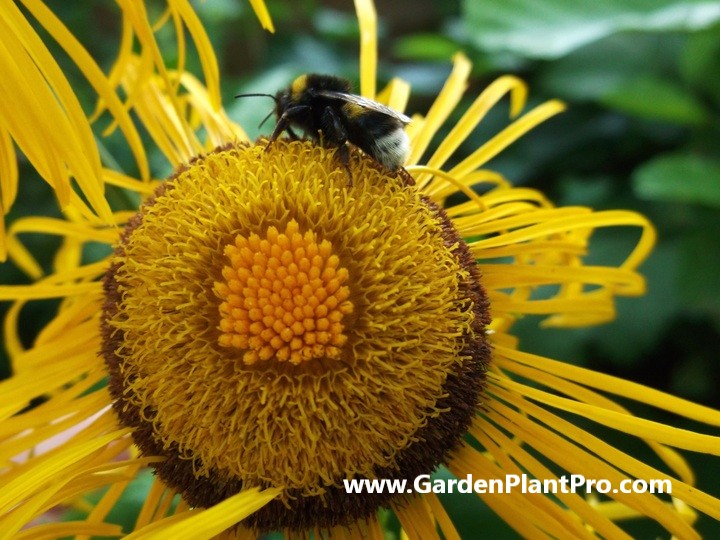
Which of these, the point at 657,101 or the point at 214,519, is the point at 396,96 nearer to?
the point at 214,519

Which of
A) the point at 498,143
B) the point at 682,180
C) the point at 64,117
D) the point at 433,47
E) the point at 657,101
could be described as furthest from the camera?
the point at 433,47

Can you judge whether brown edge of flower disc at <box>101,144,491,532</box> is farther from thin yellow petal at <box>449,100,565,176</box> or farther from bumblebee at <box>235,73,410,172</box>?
thin yellow petal at <box>449,100,565,176</box>

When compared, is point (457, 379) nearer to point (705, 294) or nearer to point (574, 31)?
point (705, 294)

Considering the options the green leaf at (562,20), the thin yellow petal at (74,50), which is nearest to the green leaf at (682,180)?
the green leaf at (562,20)

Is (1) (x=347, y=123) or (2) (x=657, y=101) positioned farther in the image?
(2) (x=657, y=101)

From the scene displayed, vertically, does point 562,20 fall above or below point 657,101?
above

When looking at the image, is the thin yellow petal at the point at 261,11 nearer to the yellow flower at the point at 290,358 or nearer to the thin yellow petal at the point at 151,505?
the yellow flower at the point at 290,358

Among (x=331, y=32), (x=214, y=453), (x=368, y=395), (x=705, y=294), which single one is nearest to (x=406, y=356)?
(x=368, y=395)

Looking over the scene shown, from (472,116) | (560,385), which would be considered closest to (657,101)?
(472,116)
